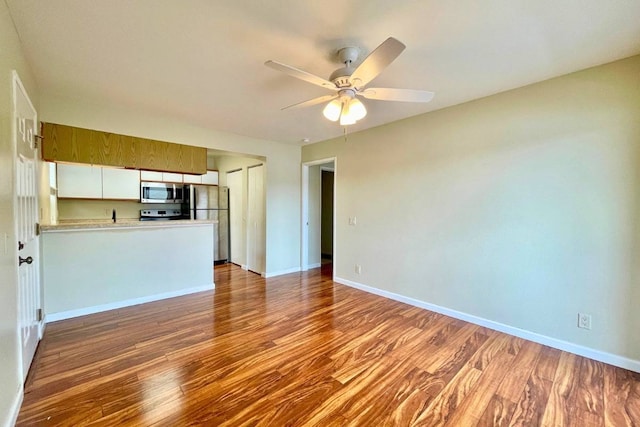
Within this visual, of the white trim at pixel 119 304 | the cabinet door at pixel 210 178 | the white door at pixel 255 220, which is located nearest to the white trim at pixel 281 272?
the white door at pixel 255 220

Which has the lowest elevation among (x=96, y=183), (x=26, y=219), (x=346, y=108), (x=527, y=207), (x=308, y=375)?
(x=308, y=375)

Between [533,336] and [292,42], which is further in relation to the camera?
[533,336]

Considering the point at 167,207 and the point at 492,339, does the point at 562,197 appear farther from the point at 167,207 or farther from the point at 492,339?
the point at 167,207

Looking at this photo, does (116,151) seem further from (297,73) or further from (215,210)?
(297,73)

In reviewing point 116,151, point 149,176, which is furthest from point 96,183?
point 116,151

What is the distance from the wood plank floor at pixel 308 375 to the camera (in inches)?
64.1

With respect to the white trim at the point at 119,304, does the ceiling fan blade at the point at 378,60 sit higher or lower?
higher

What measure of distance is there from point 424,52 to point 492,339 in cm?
261

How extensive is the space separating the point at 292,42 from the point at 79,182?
15.9ft

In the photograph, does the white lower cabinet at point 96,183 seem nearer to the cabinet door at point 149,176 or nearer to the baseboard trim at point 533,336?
the cabinet door at point 149,176

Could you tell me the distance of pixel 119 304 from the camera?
10.6ft

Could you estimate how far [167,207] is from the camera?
5707 mm

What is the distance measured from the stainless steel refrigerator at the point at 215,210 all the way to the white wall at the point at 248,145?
155 centimetres

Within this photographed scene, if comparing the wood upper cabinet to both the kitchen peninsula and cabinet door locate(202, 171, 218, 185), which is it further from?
cabinet door locate(202, 171, 218, 185)
